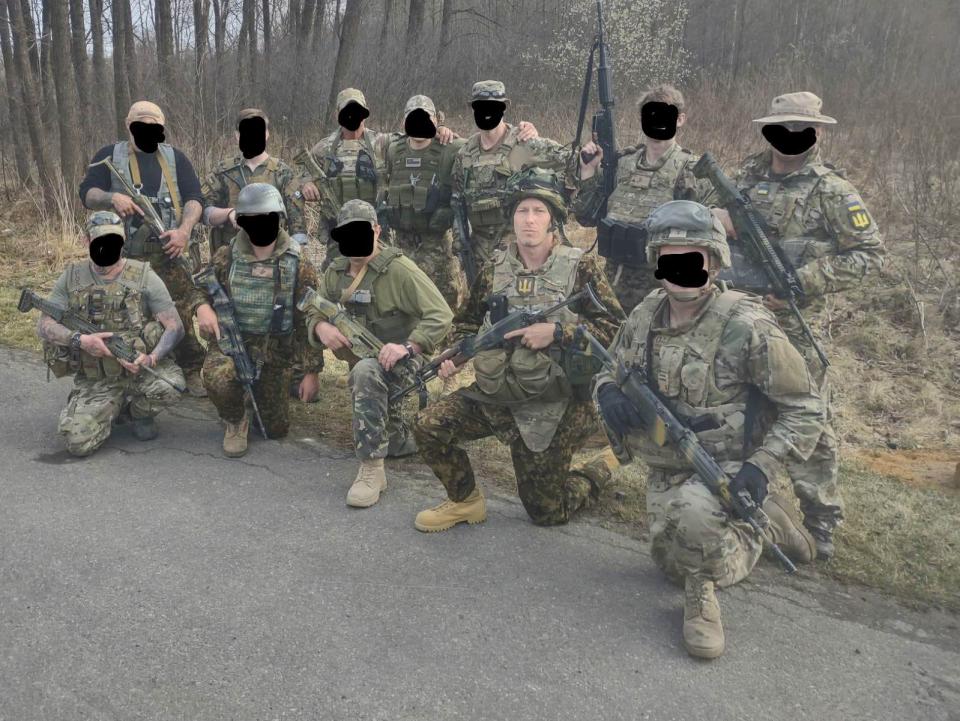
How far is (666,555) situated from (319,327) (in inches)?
87.2

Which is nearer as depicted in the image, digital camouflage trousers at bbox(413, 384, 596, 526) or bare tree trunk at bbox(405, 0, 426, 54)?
digital camouflage trousers at bbox(413, 384, 596, 526)

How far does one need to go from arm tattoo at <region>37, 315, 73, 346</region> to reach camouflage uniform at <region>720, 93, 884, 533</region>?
379 cm

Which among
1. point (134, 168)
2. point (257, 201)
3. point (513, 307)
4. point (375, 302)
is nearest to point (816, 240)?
point (513, 307)

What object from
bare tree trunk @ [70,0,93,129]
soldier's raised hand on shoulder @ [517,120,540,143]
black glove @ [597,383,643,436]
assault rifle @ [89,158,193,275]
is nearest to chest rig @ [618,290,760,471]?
black glove @ [597,383,643,436]

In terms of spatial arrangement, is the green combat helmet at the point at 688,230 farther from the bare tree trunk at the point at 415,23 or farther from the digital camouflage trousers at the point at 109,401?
the bare tree trunk at the point at 415,23

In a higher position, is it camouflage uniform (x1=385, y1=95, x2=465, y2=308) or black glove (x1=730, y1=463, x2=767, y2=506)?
camouflage uniform (x1=385, y1=95, x2=465, y2=308)

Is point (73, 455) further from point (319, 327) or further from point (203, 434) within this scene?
point (319, 327)

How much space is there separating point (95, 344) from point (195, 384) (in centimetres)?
116

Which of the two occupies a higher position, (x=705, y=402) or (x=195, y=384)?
(x=705, y=402)

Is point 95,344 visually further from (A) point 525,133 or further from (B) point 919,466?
(B) point 919,466

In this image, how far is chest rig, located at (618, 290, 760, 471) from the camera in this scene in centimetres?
316

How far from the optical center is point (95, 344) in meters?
4.67

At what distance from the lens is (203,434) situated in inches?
198

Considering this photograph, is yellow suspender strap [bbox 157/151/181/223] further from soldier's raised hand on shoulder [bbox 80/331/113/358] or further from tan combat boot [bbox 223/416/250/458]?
tan combat boot [bbox 223/416/250/458]
